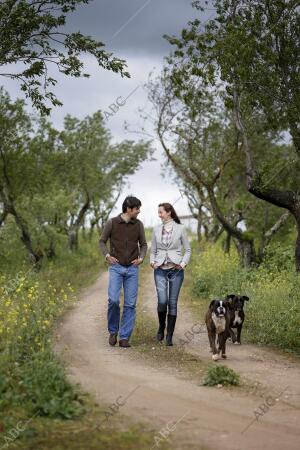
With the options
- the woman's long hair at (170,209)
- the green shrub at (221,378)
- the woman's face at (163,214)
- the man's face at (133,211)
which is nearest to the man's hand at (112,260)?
the man's face at (133,211)

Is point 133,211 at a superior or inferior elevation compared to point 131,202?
inferior

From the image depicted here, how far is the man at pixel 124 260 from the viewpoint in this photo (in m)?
11.9

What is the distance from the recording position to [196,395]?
8.57m

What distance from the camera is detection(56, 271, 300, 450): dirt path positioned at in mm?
6965

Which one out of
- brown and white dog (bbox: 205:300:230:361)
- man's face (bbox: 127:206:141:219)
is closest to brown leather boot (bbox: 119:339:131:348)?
brown and white dog (bbox: 205:300:230:361)

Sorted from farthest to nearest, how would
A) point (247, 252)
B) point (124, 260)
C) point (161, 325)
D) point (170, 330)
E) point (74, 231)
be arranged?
1. point (74, 231)
2. point (247, 252)
3. point (161, 325)
4. point (170, 330)
5. point (124, 260)

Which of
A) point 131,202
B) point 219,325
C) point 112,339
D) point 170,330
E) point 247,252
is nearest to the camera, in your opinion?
point 219,325

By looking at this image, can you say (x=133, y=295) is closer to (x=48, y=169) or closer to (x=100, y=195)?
(x=48, y=169)

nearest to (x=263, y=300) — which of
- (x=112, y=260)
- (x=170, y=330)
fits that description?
(x=170, y=330)

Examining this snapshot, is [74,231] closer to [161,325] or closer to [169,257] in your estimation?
[161,325]

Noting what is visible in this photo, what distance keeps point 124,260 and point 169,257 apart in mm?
862

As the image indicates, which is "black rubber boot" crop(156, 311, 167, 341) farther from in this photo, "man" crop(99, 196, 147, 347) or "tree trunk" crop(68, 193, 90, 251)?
→ "tree trunk" crop(68, 193, 90, 251)

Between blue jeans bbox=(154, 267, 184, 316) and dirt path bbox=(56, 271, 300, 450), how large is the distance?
0.92 m

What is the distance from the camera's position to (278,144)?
37844mm
